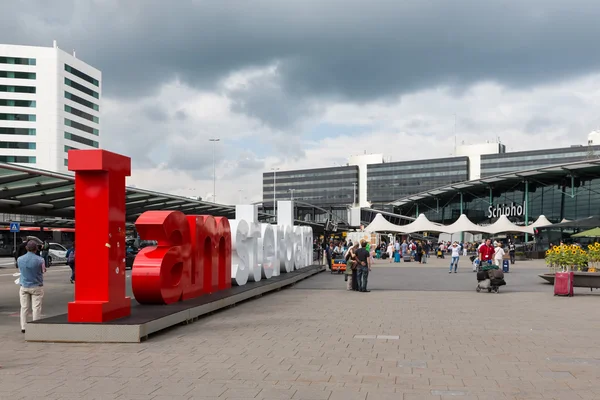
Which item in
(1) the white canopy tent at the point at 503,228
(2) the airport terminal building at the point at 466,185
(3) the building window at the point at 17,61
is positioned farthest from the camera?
(3) the building window at the point at 17,61

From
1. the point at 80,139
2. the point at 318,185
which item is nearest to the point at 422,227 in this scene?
the point at 80,139

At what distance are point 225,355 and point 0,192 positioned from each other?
10.7 m

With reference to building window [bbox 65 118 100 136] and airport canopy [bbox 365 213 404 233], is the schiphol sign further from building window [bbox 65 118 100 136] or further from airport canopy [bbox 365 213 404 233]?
building window [bbox 65 118 100 136]

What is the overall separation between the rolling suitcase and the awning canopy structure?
41.6 feet

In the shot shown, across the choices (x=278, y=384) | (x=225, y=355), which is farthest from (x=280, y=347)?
(x=278, y=384)

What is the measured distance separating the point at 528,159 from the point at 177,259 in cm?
11962

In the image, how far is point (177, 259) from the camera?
13.9 m

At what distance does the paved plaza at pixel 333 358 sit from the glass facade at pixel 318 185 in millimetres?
138613

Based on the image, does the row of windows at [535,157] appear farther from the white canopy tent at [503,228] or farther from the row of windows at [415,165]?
the white canopy tent at [503,228]

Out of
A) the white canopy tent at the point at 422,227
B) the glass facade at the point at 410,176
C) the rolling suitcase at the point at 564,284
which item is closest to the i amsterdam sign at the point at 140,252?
the rolling suitcase at the point at 564,284

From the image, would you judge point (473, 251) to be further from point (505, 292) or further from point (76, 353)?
point (76, 353)

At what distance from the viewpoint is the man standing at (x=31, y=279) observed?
11320 millimetres

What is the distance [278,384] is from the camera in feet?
23.2

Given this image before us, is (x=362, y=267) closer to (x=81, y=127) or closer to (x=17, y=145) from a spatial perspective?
(x=17, y=145)
